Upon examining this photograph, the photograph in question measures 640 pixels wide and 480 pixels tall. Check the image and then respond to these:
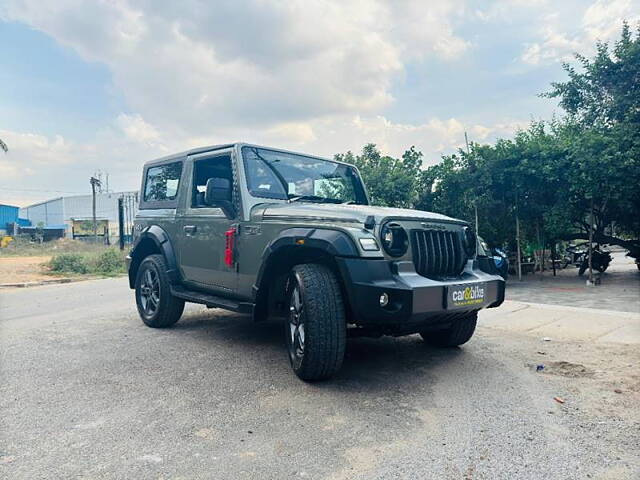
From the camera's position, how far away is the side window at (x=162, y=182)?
5320mm

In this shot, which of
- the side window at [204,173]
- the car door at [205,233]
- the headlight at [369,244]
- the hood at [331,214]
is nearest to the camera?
the headlight at [369,244]

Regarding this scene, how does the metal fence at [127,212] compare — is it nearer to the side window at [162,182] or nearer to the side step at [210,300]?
the side window at [162,182]

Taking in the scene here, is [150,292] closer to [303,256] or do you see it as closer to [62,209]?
[303,256]

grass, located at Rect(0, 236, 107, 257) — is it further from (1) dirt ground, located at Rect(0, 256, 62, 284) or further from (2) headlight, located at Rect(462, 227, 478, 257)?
(2) headlight, located at Rect(462, 227, 478, 257)

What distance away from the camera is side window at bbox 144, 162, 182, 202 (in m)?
5.32

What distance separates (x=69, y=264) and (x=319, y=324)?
53.3 ft

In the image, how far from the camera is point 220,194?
416cm

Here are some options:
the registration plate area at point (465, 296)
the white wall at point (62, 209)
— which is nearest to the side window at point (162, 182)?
the registration plate area at point (465, 296)

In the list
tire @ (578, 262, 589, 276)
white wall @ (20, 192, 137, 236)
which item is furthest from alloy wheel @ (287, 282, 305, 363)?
white wall @ (20, 192, 137, 236)

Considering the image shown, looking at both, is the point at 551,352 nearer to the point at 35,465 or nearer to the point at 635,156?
the point at 35,465

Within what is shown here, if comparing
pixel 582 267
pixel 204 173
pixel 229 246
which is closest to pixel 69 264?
pixel 204 173

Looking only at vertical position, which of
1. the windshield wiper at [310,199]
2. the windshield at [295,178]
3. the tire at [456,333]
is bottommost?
the tire at [456,333]

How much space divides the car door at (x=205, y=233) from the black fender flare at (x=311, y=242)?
0.64 meters

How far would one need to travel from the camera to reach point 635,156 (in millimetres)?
9477
